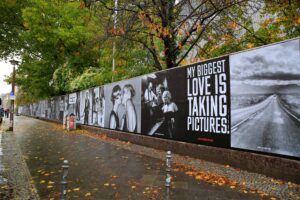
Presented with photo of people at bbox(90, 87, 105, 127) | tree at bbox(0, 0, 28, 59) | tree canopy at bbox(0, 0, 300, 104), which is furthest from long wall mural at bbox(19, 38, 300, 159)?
tree at bbox(0, 0, 28, 59)

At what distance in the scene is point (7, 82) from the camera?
4041 cm

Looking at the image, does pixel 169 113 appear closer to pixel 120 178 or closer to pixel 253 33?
pixel 120 178

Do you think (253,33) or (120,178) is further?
(253,33)

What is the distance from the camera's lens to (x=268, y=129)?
7480mm

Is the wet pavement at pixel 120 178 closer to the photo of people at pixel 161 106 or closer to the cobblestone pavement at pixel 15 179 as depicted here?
the cobblestone pavement at pixel 15 179

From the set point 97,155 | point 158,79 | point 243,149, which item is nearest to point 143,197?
point 243,149

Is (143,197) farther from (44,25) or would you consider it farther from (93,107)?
(44,25)

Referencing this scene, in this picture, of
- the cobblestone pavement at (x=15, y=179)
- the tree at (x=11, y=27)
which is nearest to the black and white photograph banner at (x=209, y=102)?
the cobblestone pavement at (x=15, y=179)

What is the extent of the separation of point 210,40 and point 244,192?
33.2 feet

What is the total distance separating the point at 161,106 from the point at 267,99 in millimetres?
5278

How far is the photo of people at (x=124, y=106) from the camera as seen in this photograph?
1412 centimetres

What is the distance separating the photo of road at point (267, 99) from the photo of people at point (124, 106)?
6.19 m

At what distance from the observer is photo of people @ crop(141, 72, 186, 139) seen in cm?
1119

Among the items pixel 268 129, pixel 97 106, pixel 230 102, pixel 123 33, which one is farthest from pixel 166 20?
pixel 97 106
